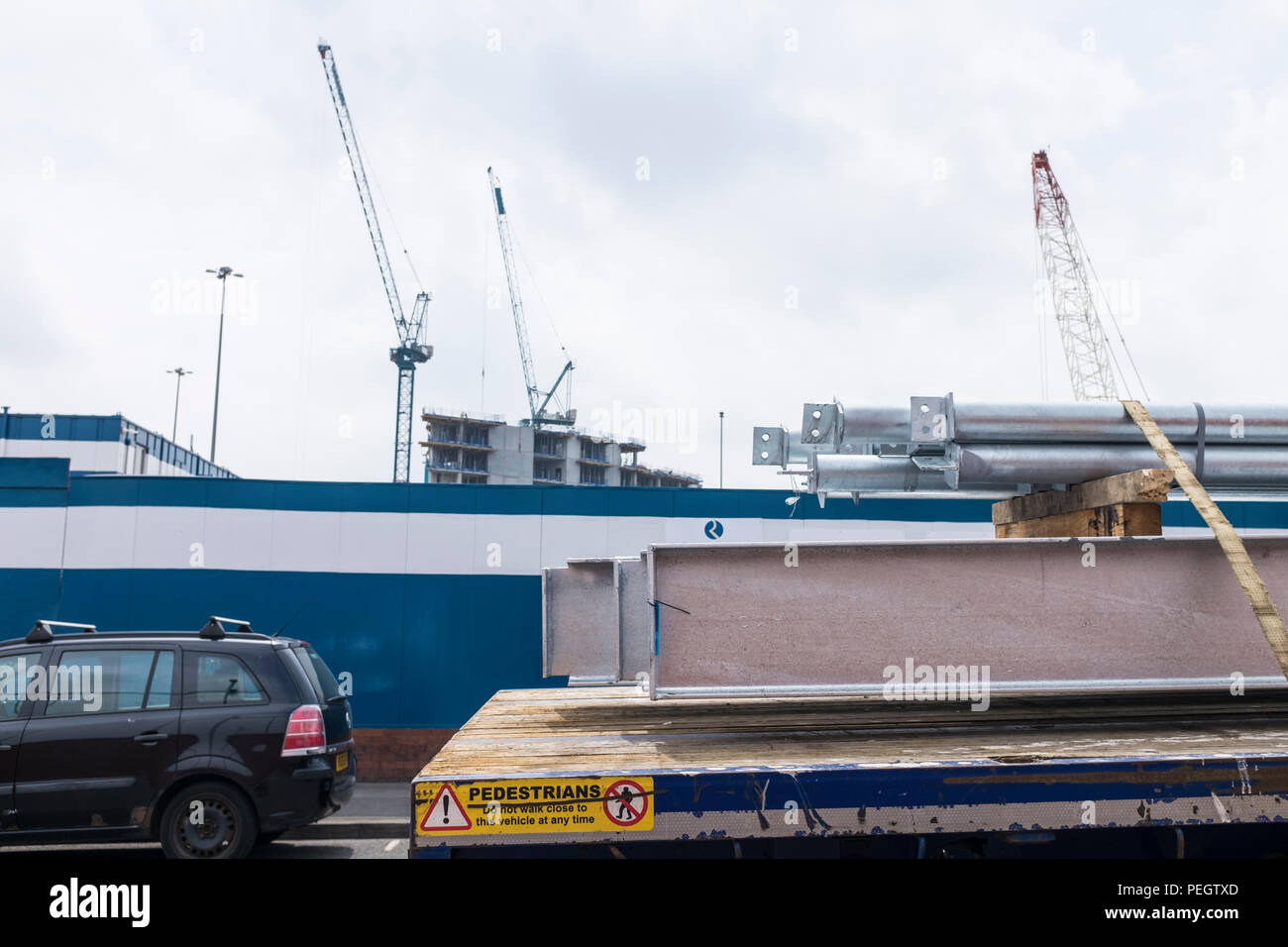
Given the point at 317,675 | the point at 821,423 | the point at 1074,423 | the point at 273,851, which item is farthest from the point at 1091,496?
the point at 273,851

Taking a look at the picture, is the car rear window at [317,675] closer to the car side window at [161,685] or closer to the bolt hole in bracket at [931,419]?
the car side window at [161,685]

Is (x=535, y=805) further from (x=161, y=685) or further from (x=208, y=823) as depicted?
(x=161, y=685)

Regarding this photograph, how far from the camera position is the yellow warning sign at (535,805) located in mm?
2771

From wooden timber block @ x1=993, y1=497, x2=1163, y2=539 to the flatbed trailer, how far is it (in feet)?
2.67

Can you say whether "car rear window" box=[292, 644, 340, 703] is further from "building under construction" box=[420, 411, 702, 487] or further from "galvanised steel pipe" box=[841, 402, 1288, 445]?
"building under construction" box=[420, 411, 702, 487]

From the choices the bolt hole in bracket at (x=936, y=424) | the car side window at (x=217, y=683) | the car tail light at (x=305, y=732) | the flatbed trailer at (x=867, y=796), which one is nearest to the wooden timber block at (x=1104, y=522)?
the bolt hole in bracket at (x=936, y=424)

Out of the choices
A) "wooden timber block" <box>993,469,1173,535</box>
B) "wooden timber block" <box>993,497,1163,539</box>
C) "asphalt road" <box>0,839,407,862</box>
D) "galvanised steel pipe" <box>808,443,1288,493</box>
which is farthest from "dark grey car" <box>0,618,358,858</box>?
"wooden timber block" <box>993,497,1163,539</box>

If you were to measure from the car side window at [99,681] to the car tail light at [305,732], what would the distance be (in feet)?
3.69

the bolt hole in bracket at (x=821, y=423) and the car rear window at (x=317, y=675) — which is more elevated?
the bolt hole in bracket at (x=821, y=423)

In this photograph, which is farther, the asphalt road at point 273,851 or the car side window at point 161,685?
the asphalt road at point 273,851

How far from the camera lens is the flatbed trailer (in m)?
2.79
